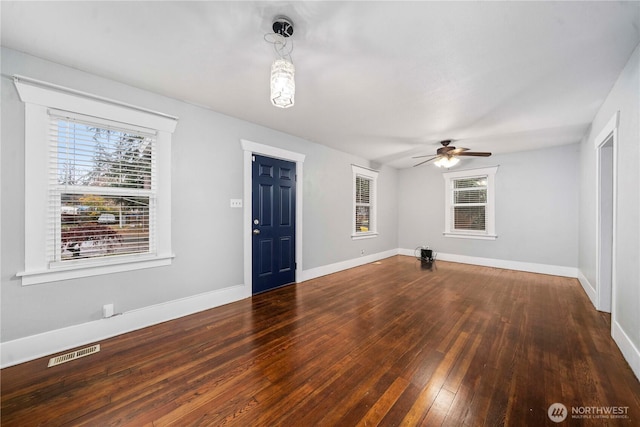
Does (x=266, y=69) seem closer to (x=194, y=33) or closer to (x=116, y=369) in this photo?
(x=194, y=33)

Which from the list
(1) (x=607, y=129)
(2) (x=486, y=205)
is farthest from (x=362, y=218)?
(1) (x=607, y=129)

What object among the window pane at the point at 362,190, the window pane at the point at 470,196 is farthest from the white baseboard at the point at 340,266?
the window pane at the point at 470,196

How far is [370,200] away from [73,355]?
5.67m

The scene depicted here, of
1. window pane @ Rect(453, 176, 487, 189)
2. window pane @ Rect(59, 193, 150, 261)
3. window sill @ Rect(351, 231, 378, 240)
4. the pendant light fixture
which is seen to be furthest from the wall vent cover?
window pane @ Rect(453, 176, 487, 189)

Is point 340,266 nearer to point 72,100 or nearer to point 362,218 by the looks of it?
point 362,218

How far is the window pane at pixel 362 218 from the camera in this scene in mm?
5921

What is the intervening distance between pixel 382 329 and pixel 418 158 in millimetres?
4458

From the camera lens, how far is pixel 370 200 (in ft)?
20.7

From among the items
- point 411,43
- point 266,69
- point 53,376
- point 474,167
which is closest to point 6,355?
point 53,376

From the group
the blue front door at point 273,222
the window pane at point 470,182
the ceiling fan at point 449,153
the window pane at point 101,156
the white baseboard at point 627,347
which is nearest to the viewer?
the white baseboard at point 627,347

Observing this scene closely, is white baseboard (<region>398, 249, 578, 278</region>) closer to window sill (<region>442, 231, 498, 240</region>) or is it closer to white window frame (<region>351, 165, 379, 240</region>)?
window sill (<region>442, 231, 498, 240</region>)

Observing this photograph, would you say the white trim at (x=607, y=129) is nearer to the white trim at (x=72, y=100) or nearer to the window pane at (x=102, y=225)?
the white trim at (x=72, y=100)

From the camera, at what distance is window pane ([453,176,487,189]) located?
5727 millimetres

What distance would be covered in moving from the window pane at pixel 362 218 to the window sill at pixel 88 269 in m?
4.09
